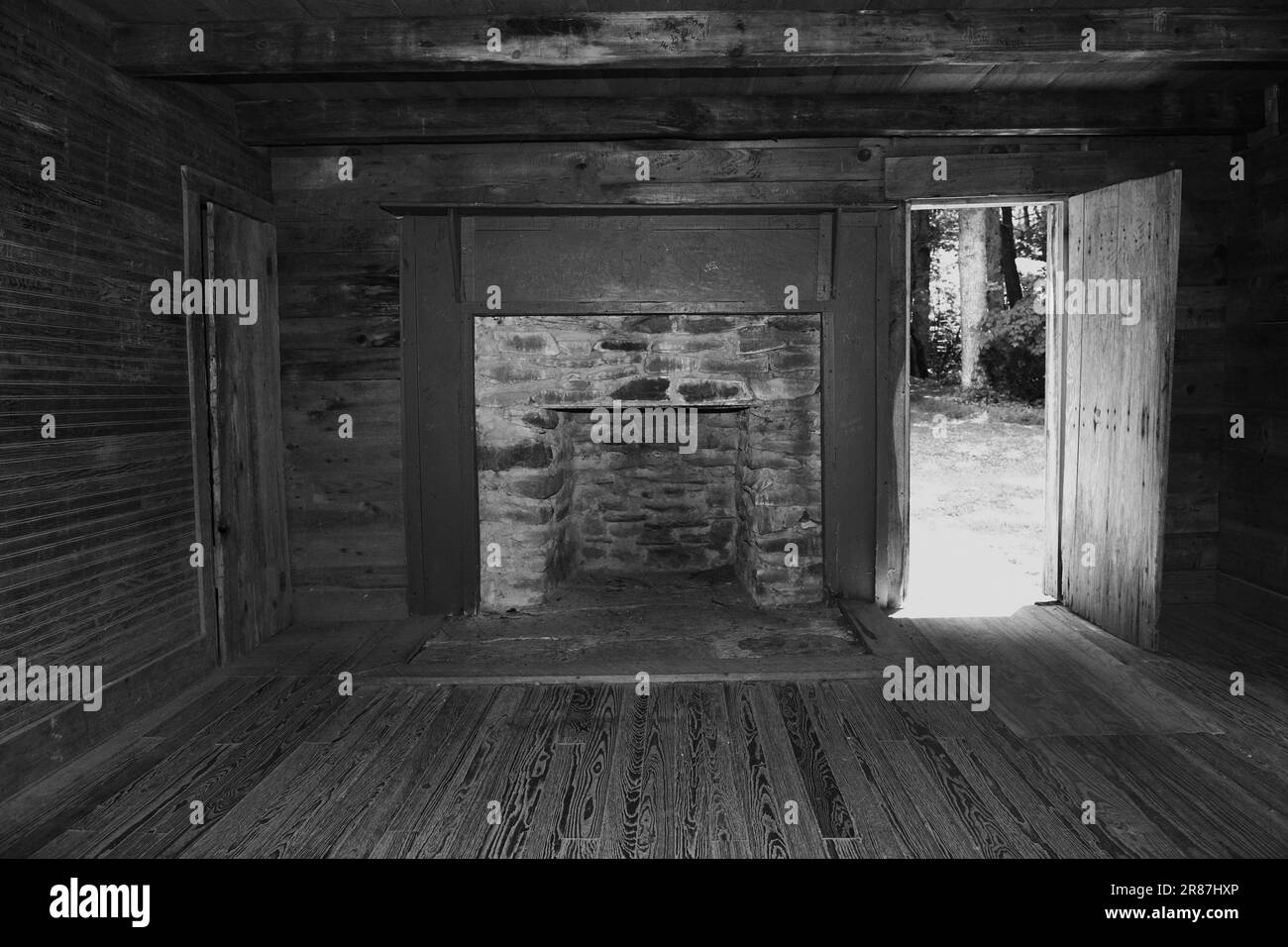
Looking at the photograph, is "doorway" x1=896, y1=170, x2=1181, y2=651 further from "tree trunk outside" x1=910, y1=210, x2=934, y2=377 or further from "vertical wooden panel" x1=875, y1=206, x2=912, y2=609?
"tree trunk outside" x1=910, y1=210, x2=934, y2=377

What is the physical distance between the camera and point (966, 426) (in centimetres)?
1029

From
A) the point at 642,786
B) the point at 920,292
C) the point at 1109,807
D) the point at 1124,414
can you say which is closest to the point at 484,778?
the point at 642,786

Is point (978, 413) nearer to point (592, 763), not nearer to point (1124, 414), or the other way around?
point (1124, 414)

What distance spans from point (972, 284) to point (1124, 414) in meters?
7.26

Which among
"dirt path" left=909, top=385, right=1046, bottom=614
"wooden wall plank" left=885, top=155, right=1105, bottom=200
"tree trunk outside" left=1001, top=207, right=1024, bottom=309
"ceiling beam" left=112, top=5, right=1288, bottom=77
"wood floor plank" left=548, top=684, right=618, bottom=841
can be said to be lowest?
"wood floor plank" left=548, top=684, right=618, bottom=841

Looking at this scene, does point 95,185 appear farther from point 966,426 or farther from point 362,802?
point 966,426

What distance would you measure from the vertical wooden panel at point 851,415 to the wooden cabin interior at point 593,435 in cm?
2

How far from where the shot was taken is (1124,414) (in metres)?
4.35

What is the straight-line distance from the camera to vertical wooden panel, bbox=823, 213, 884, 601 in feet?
15.4

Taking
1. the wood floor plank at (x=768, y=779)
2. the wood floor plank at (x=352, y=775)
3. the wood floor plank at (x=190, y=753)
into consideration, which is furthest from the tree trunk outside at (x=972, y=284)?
the wood floor plank at (x=190, y=753)

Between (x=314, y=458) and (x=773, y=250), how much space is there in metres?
2.80

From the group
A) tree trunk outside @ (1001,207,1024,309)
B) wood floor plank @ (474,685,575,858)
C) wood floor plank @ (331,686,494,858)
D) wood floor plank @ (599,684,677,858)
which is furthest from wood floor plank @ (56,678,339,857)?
tree trunk outside @ (1001,207,1024,309)

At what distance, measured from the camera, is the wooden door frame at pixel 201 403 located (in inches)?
153

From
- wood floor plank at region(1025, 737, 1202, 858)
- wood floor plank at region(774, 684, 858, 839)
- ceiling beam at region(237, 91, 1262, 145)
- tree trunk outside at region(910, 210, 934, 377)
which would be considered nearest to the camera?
wood floor plank at region(1025, 737, 1202, 858)
